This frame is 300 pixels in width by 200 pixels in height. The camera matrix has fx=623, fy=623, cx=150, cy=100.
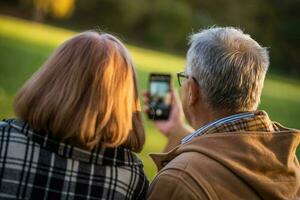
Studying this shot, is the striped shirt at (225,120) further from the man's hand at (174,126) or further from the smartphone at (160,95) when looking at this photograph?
the smartphone at (160,95)

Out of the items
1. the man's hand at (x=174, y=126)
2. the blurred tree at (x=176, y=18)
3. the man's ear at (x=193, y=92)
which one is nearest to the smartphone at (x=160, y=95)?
the man's hand at (x=174, y=126)

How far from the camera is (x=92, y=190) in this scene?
7.93 feet

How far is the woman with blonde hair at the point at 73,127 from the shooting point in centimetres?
233

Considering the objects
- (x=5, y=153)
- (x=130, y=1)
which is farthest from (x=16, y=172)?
(x=130, y=1)

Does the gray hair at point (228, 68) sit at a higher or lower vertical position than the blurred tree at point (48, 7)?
lower

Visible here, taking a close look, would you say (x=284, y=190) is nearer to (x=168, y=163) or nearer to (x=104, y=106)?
(x=168, y=163)

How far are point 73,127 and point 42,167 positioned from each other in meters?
0.19

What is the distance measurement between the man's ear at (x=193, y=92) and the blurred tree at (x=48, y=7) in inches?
1762

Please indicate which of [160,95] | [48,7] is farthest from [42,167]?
[48,7]

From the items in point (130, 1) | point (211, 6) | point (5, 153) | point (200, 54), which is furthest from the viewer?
point (211, 6)

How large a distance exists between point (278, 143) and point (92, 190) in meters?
0.75

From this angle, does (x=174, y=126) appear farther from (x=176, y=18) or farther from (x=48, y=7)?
(x=176, y=18)

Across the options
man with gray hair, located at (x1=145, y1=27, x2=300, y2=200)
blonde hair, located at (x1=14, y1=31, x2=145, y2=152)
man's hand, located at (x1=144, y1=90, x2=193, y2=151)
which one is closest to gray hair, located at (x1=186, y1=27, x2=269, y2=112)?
man with gray hair, located at (x1=145, y1=27, x2=300, y2=200)

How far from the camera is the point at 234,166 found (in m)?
2.36
